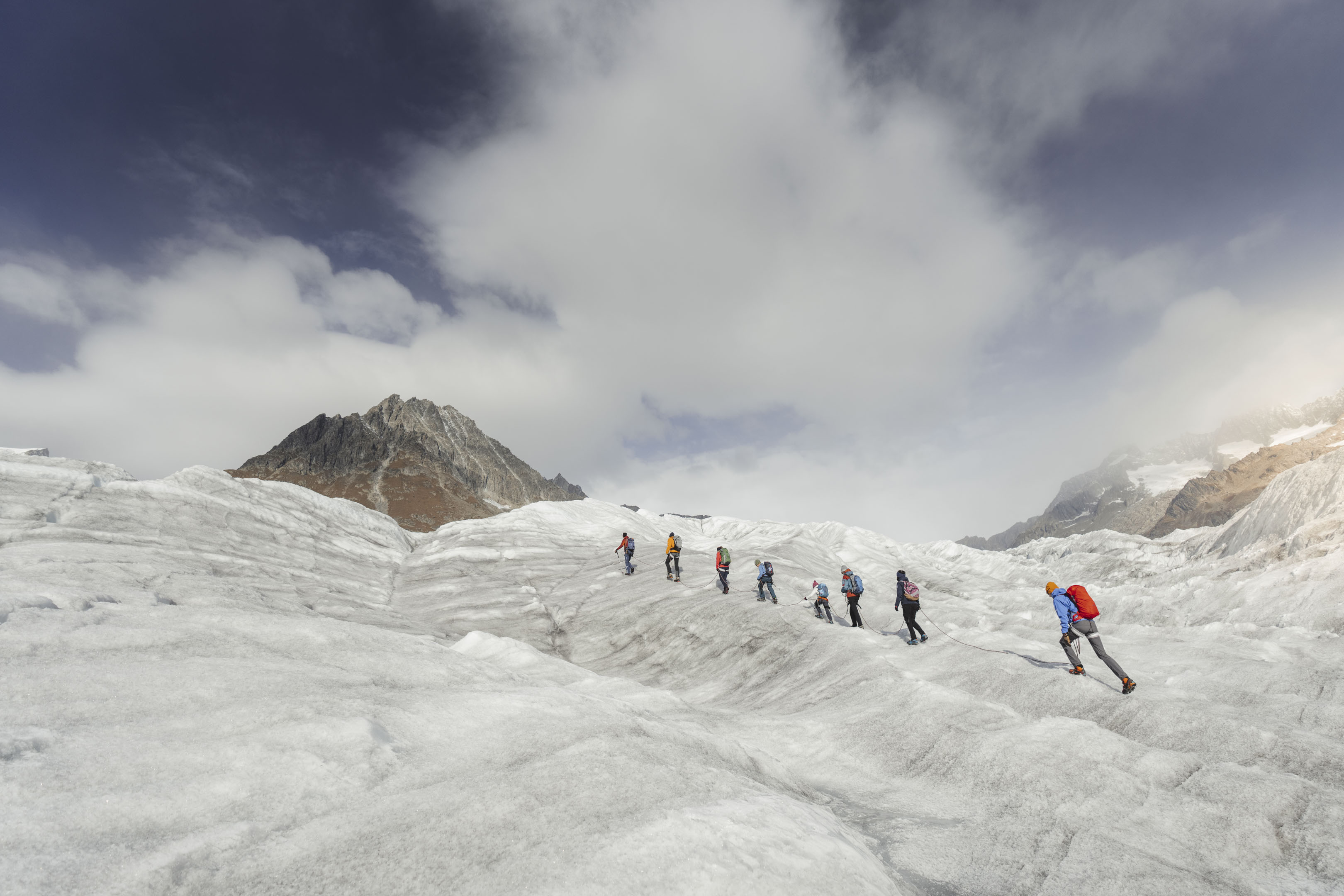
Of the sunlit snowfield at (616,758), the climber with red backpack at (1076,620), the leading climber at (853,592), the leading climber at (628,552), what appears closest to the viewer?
the sunlit snowfield at (616,758)

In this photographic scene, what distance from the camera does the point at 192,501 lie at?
35.6m

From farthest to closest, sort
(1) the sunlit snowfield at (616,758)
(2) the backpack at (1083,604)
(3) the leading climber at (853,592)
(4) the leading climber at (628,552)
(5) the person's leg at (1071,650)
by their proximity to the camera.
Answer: (4) the leading climber at (628,552) → (3) the leading climber at (853,592) → (5) the person's leg at (1071,650) → (2) the backpack at (1083,604) → (1) the sunlit snowfield at (616,758)

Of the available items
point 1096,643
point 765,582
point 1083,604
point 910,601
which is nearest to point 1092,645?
point 1096,643

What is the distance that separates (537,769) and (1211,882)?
913 centimetres

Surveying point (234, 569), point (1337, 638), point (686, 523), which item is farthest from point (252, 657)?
point (686, 523)

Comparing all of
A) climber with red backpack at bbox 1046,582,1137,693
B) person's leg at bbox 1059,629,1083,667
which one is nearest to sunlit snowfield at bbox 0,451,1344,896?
person's leg at bbox 1059,629,1083,667

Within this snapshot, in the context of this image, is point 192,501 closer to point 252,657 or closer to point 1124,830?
point 252,657

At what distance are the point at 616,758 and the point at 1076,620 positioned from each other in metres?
13.4

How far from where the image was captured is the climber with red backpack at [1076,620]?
1460 cm

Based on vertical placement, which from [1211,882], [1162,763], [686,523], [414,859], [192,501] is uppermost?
[686,523]

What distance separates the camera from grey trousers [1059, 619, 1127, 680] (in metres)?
13.9

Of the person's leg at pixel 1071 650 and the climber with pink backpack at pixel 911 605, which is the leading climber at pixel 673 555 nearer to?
the climber with pink backpack at pixel 911 605

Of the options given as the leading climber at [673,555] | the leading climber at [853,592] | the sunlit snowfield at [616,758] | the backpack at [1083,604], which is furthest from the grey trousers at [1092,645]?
the leading climber at [673,555]

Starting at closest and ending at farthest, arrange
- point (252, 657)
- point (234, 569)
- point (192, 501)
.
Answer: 1. point (252, 657)
2. point (234, 569)
3. point (192, 501)
